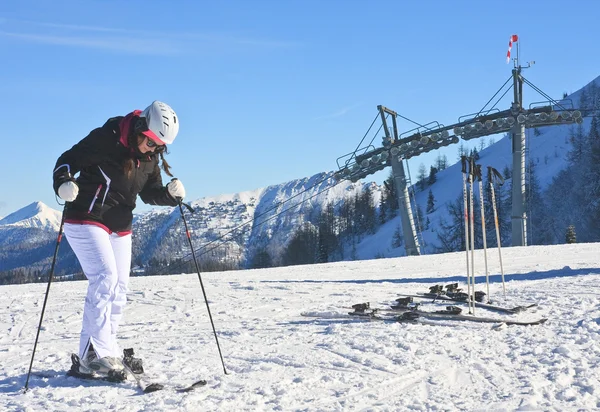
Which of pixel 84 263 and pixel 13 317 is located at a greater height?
pixel 84 263

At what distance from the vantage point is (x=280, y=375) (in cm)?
518

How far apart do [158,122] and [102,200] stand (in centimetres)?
88

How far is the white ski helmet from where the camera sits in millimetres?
→ 5016

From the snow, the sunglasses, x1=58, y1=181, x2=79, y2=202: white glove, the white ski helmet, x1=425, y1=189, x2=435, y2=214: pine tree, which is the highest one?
x1=425, y1=189, x2=435, y2=214: pine tree

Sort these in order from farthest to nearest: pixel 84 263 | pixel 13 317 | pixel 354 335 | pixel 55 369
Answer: pixel 13 317 → pixel 354 335 → pixel 55 369 → pixel 84 263

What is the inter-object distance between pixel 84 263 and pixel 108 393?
115 cm

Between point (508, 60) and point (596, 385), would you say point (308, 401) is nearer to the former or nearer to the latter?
point (596, 385)

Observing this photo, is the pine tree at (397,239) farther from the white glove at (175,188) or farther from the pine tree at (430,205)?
the white glove at (175,188)

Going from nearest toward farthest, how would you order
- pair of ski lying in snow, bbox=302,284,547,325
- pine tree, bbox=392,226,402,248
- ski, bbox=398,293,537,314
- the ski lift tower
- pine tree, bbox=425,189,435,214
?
pair of ski lying in snow, bbox=302,284,547,325 < ski, bbox=398,293,537,314 < the ski lift tower < pine tree, bbox=392,226,402,248 < pine tree, bbox=425,189,435,214

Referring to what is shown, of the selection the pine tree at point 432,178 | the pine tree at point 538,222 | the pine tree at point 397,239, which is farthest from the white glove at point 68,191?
the pine tree at point 432,178

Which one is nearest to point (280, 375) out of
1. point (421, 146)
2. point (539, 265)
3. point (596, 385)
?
point (596, 385)

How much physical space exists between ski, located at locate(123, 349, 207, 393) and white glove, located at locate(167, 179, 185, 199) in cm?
154

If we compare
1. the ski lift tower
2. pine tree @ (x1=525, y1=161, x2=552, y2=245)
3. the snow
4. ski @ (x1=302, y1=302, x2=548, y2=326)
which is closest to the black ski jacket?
the snow

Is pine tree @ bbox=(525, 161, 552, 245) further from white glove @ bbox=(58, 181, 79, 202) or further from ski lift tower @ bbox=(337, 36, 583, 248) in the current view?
white glove @ bbox=(58, 181, 79, 202)
